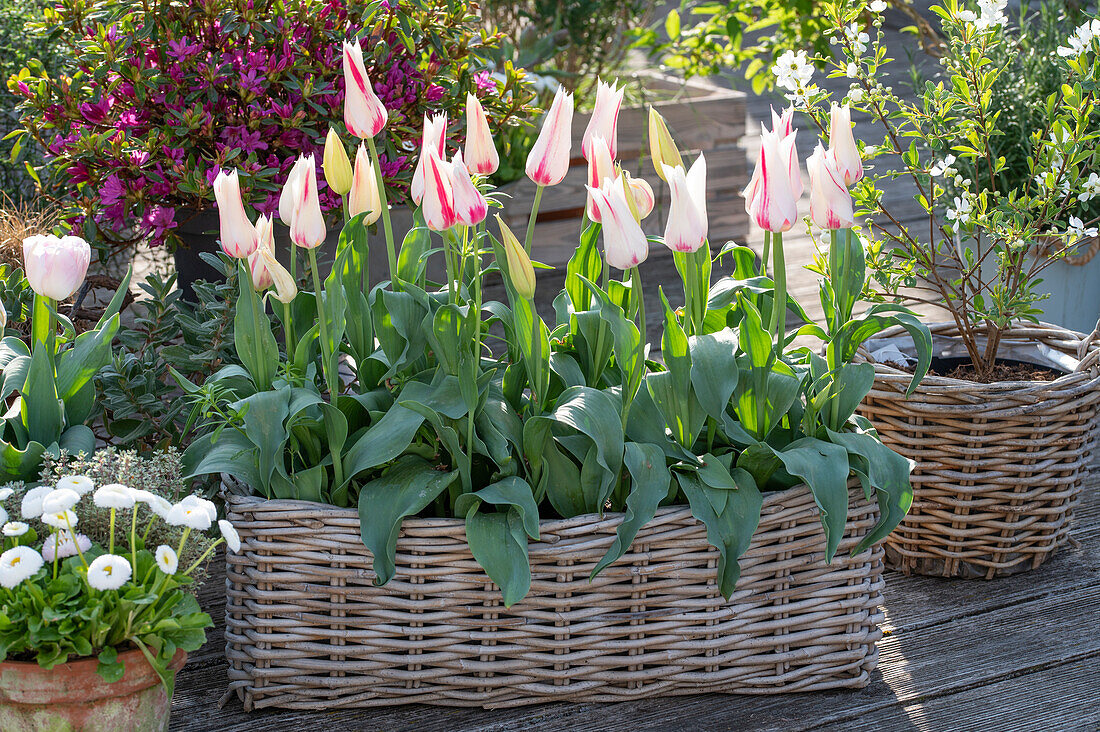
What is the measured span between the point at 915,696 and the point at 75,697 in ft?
3.71

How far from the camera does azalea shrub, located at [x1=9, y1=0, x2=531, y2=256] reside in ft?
7.11

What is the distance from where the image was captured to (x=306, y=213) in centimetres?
135

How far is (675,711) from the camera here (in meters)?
1.58

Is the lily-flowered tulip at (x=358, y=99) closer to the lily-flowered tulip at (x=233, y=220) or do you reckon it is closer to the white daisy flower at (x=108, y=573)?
the lily-flowered tulip at (x=233, y=220)

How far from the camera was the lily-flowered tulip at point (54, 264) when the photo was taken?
1.35m

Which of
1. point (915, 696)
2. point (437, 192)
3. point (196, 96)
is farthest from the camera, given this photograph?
point (196, 96)

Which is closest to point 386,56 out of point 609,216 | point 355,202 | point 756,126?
point 355,202

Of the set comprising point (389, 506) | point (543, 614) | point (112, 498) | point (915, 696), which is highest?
point (112, 498)

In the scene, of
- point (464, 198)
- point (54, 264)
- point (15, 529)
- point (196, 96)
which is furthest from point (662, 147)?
point (196, 96)

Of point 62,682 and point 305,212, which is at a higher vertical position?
point 305,212

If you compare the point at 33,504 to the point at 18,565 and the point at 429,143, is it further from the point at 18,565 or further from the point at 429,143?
the point at 429,143

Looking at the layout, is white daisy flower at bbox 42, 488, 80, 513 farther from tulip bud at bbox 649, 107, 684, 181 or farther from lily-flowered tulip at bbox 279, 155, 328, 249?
tulip bud at bbox 649, 107, 684, 181

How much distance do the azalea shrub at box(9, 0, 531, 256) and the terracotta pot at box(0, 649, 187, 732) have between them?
1113mm

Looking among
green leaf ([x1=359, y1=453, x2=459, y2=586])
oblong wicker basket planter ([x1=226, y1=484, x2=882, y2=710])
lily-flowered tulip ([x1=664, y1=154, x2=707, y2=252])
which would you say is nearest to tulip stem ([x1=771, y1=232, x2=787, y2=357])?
lily-flowered tulip ([x1=664, y1=154, x2=707, y2=252])
